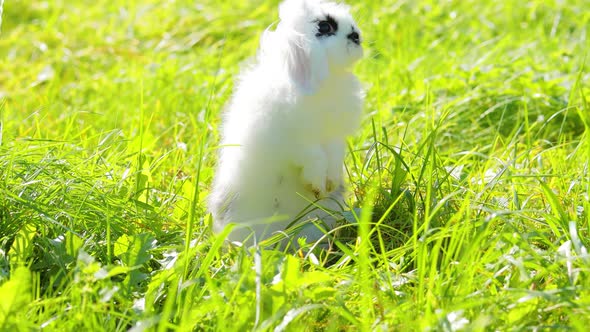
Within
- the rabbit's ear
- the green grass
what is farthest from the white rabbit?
the green grass

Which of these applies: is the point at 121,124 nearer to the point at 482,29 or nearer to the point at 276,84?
the point at 276,84

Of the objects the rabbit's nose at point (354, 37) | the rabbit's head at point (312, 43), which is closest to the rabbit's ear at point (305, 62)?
the rabbit's head at point (312, 43)

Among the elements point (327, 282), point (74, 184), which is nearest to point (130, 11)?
point (74, 184)

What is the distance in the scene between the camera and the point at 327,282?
254cm

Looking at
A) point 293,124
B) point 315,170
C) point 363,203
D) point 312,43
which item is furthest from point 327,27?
point 363,203

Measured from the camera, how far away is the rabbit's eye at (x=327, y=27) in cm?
293

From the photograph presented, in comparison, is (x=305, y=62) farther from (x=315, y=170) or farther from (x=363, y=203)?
(x=363, y=203)

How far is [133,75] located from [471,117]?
229 centimetres

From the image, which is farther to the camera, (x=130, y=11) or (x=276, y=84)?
(x=130, y=11)

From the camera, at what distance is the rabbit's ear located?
2.83 metres

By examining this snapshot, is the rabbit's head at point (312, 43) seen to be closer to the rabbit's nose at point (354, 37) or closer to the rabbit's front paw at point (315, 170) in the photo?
the rabbit's nose at point (354, 37)

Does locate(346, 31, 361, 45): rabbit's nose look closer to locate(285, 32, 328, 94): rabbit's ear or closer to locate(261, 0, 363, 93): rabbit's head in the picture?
locate(261, 0, 363, 93): rabbit's head

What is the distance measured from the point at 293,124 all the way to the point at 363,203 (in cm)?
52

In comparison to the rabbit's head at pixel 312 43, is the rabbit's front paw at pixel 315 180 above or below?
below
